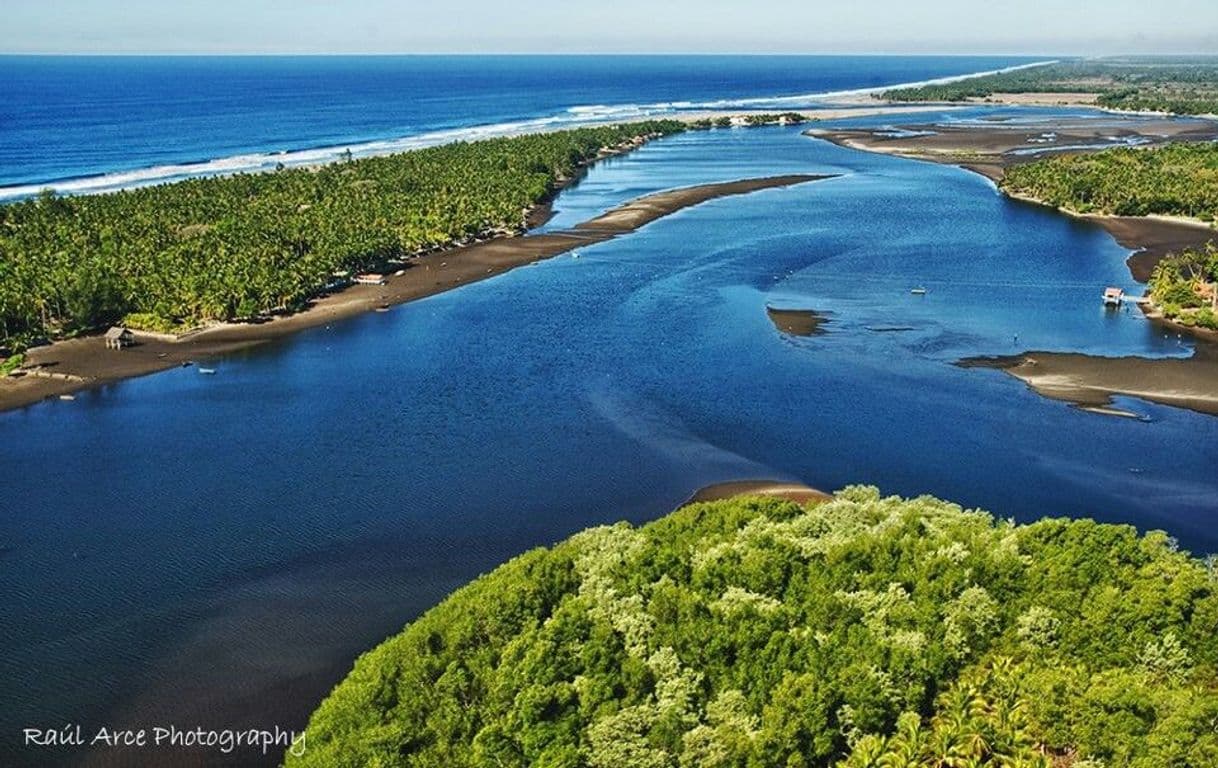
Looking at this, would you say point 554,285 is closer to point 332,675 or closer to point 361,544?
point 361,544

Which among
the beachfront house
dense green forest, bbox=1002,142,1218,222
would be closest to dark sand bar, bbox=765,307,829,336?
the beachfront house

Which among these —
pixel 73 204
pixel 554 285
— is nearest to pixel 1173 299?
pixel 554 285

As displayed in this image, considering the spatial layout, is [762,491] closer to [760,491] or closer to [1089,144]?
[760,491]

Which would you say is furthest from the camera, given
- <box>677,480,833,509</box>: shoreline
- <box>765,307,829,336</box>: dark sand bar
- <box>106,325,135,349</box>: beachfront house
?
<box>765,307,829,336</box>: dark sand bar

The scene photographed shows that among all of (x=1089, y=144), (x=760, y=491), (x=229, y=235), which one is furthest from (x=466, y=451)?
(x=1089, y=144)

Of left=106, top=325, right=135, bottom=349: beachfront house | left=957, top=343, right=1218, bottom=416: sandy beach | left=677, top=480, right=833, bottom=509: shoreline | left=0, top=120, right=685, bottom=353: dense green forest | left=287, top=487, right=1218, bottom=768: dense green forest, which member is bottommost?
left=677, top=480, right=833, bottom=509: shoreline

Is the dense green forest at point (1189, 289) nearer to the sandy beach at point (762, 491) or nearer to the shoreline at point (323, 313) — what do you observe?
the sandy beach at point (762, 491)

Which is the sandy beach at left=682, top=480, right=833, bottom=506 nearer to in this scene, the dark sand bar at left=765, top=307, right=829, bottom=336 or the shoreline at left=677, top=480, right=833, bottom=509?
the shoreline at left=677, top=480, right=833, bottom=509
